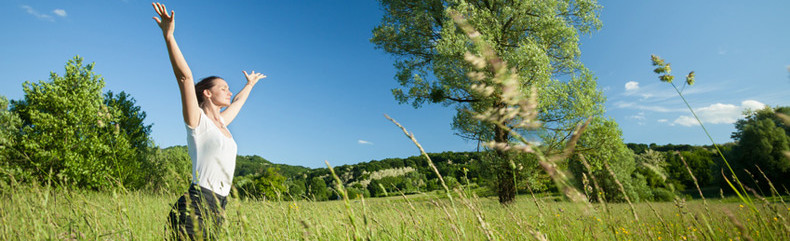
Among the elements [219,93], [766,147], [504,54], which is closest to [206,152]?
[219,93]

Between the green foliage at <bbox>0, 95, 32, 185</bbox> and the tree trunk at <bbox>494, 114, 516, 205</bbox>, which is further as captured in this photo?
the green foliage at <bbox>0, 95, 32, 185</bbox>

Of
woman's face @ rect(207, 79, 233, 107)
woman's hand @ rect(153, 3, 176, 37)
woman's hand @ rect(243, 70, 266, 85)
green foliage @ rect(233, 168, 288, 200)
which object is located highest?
woman's hand @ rect(243, 70, 266, 85)

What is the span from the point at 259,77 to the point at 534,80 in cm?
904

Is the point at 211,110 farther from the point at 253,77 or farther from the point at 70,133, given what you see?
the point at 70,133

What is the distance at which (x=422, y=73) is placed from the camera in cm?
1304

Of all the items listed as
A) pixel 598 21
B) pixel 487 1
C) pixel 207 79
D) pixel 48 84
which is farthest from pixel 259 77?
pixel 48 84

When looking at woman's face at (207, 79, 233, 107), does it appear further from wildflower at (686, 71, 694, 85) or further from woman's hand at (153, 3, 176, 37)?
wildflower at (686, 71, 694, 85)

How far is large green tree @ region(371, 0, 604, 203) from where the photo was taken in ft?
36.2

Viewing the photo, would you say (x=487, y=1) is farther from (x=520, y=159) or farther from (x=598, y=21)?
(x=520, y=159)

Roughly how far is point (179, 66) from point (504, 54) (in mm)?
10490

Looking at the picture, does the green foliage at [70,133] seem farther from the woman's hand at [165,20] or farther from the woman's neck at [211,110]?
the woman's hand at [165,20]

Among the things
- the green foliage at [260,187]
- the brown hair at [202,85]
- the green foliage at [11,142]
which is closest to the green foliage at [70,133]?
the green foliage at [11,142]

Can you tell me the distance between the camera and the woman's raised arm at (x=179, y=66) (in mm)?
2350

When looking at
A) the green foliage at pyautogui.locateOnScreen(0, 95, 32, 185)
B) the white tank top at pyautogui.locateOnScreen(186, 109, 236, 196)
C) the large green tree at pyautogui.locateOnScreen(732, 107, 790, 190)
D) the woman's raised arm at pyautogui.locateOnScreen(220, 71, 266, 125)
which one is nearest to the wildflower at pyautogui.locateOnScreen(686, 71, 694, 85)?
the white tank top at pyautogui.locateOnScreen(186, 109, 236, 196)
